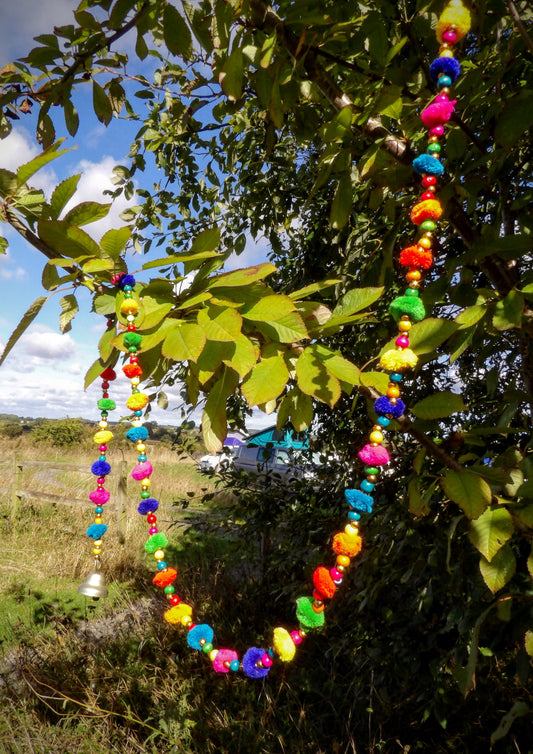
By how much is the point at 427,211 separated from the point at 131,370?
724mm

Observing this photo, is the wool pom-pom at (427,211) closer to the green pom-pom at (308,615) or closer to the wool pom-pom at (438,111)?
the wool pom-pom at (438,111)

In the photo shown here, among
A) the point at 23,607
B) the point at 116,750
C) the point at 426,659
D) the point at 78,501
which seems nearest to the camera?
the point at 426,659

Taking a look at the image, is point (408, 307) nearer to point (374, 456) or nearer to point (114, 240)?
point (374, 456)

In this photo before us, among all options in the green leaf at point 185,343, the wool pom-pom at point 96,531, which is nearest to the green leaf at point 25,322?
the green leaf at point 185,343

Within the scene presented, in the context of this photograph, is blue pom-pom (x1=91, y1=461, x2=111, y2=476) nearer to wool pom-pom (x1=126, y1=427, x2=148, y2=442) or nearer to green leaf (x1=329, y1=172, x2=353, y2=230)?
wool pom-pom (x1=126, y1=427, x2=148, y2=442)

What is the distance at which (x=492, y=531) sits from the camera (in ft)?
3.36

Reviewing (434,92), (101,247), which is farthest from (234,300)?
(434,92)

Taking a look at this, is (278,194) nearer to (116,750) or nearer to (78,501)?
(116,750)

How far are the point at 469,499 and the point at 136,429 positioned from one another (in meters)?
0.76

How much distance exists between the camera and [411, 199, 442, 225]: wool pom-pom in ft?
3.22

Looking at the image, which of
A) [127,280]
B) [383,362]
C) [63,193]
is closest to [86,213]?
[63,193]

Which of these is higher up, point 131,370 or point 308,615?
point 131,370

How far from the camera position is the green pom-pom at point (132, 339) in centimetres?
90

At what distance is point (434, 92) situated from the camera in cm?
126
